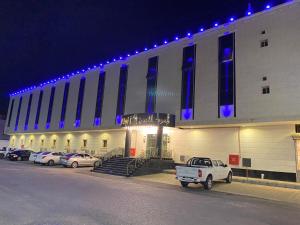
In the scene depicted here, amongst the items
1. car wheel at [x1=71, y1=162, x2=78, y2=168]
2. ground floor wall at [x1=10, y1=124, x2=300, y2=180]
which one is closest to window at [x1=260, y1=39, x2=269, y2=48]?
ground floor wall at [x1=10, y1=124, x2=300, y2=180]

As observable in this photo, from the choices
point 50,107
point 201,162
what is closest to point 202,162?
point 201,162

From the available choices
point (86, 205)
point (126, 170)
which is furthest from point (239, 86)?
point (86, 205)

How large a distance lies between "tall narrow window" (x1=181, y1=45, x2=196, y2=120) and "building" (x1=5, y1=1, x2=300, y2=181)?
0.10 m

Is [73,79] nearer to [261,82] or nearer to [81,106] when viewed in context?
[81,106]

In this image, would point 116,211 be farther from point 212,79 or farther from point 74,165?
point 74,165

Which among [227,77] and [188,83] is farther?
[188,83]

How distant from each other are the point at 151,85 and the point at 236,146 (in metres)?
12.5

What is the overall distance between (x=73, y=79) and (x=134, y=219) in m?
38.8

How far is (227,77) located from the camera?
77.2 ft

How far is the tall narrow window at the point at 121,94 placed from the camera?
108 ft

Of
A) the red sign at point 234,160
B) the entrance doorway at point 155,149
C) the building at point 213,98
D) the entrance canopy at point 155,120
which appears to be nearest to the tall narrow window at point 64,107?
the building at point 213,98

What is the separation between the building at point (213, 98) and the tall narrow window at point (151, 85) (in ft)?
0.40

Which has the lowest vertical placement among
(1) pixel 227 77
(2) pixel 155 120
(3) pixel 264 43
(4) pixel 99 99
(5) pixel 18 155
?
(5) pixel 18 155

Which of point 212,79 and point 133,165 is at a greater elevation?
point 212,79
